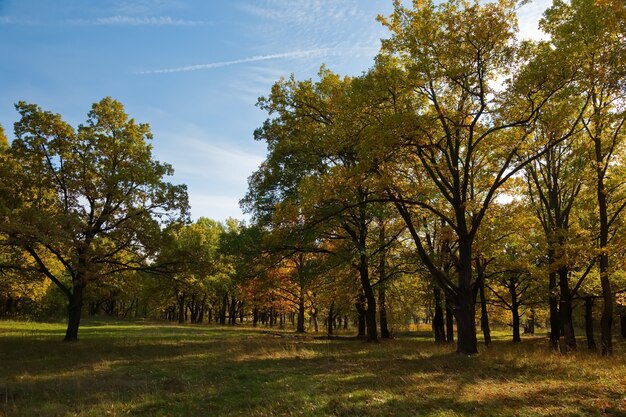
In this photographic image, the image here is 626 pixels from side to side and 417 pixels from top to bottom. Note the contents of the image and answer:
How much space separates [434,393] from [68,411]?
8.00 m

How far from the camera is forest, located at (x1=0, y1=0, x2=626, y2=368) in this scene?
15.4 meters

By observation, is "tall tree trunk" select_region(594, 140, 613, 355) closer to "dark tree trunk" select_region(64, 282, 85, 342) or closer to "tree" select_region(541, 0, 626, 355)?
"tree" select_region(541, 0, 626, 355)

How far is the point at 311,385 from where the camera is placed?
10695 millimetres

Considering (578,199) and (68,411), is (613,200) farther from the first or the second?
(68,411)

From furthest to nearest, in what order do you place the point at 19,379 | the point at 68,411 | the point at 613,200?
the point at 613,200 < the point at 19,379 < the point at 68,411

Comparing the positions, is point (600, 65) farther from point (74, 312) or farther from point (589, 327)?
point (74, 312)

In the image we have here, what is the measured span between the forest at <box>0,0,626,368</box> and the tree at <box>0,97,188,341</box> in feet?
0.31

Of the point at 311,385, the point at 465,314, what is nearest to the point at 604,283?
the point at 465,314

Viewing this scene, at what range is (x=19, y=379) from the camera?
468 inches

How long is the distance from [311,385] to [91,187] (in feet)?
59.1

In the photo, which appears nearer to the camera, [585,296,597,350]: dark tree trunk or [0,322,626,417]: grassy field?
[0,322,626,417]: grassy field

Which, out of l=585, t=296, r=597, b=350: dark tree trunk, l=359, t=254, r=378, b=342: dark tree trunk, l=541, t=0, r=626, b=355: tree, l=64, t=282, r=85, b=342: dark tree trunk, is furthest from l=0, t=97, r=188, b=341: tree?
l=585, t=296, r=597, b=350: dark tree trunk

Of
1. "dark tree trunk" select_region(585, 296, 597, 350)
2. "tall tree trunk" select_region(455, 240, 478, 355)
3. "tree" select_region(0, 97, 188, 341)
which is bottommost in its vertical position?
"dark tree trunk" select_region(585, 296, 597, 350)

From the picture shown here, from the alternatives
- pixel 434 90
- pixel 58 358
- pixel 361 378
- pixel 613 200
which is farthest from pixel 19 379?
pixel 613 200
